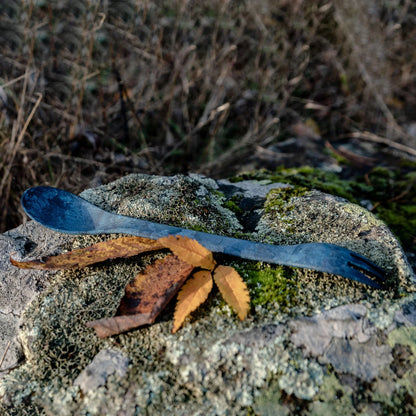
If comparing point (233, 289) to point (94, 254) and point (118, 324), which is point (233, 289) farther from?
point (94, 254)

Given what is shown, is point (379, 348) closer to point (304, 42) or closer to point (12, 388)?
point (12, 388)

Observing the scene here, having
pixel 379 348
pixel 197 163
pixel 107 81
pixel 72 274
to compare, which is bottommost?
pixel 197 163

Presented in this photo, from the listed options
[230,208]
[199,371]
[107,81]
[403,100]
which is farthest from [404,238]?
[403,100]

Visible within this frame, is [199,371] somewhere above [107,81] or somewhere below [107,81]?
above

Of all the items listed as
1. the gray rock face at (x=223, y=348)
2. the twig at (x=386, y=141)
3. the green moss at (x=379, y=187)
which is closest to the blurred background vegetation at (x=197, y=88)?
the twig at (x=386, y=141)

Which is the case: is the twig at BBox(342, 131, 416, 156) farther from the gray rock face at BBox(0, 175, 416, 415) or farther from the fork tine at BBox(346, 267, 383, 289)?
the fork tine at BBox(346, 267, 383, 289)

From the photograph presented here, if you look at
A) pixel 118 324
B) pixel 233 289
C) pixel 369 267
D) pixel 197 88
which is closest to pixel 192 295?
pixel 233 289
